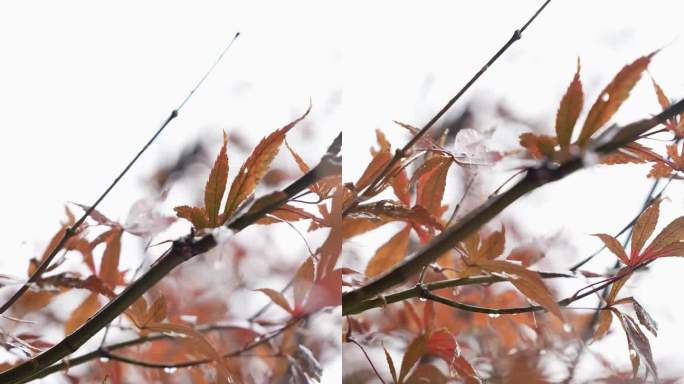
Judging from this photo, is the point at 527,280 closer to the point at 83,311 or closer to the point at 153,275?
the point at 153,275

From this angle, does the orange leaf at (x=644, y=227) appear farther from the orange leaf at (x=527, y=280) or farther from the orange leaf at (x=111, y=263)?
the orange leaf at (x=111, y=263)

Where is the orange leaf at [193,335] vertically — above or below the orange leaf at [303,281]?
below

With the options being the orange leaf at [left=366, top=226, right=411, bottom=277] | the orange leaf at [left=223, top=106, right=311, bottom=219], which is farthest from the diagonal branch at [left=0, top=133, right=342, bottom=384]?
the orange leaf at [left=366, top=226, right=411, bottom=277]

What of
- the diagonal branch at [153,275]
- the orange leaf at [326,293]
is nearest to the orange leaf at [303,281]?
the orange leaf at [326,293]

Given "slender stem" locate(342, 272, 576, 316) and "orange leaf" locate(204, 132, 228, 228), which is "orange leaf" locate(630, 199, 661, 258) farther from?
"orange leaf" locate(204, 132, 228, 228)

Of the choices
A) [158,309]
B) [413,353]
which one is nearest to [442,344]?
[413,353]

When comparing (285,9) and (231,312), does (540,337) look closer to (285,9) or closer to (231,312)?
(231,312)

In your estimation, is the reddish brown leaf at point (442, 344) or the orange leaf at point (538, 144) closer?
the orange leaf at point (538, 144)
